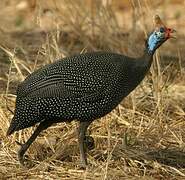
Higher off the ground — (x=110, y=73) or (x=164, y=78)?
(x=110, y=73)

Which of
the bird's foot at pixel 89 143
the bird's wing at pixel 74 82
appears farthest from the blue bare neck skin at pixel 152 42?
the bird's foot at pixel 89 143

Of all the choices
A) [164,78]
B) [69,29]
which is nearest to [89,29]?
[69,29]

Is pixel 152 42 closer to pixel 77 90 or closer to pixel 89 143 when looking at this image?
pixel 77 90

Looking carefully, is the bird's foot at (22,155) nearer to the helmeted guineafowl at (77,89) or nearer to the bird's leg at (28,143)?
the bird's leg at (28,143)

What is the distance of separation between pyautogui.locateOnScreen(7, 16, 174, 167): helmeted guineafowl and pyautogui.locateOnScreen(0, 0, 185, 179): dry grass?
0.29 metres

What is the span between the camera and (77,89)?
12.1 feet

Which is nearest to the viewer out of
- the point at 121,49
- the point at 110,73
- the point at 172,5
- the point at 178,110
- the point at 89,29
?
the point at 110,73

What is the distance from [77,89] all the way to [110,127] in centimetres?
89

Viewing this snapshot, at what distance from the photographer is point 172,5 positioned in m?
8.54

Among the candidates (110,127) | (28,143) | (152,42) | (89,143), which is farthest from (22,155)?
(152,42)

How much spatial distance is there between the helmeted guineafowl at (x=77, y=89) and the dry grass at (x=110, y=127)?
0.29 metres

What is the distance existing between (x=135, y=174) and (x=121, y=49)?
2.11 meters

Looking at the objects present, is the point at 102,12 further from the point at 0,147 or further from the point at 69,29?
the point at 0,147

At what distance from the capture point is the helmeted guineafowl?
3693mm
